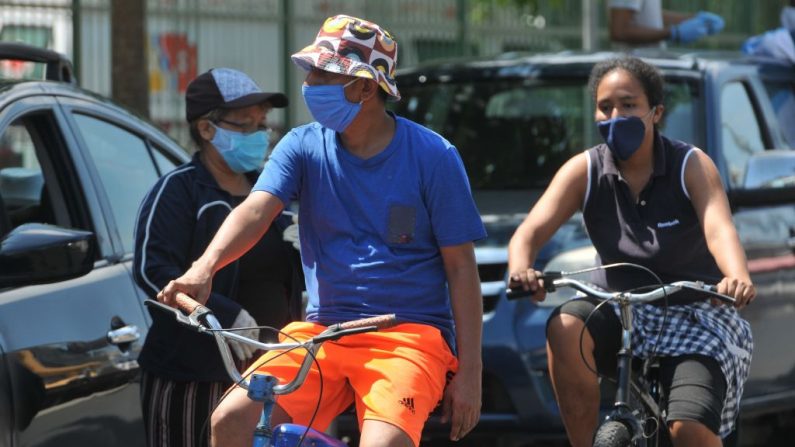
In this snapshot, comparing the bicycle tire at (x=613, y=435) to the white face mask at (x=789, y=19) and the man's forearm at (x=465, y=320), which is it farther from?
the white face mask at (x=789, y=19)

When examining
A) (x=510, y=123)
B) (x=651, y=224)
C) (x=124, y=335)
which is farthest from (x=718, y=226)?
(x=510, y=123)

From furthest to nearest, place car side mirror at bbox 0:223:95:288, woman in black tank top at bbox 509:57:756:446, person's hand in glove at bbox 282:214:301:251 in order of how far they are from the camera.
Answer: woman in black tank top at bbox 509:57:756:446, person's hand in glove at bbox 282:214:301:251, car side mirror at bbox 0:223:95:288

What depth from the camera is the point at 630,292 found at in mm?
4961

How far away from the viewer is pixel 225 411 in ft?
12.8

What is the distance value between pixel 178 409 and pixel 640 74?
1.96 m

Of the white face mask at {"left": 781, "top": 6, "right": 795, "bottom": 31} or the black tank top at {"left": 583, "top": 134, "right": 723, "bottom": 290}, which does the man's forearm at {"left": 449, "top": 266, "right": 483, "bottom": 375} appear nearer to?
the black tank top at {"left": 583, "top": 134, "right": 723, "bottom": 290}

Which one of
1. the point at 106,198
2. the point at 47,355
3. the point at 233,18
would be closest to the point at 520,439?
the point at 106,198

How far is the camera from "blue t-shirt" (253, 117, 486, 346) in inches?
164

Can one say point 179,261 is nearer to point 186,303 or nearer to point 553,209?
point 186,303

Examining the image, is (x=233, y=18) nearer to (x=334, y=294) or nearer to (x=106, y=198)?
(x=106, y=198)

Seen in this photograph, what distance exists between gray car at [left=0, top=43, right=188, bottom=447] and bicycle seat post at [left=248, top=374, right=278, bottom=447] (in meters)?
0.97

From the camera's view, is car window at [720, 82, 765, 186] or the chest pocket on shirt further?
car window at [720, 82, 765, 186]

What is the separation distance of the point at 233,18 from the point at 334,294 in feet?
31.5

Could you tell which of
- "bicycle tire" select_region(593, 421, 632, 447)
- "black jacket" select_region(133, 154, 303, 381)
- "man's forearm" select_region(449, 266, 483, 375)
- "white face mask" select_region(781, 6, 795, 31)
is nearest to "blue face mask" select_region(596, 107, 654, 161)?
"bicycle tire" select_region(593, 421, 632, 447)
